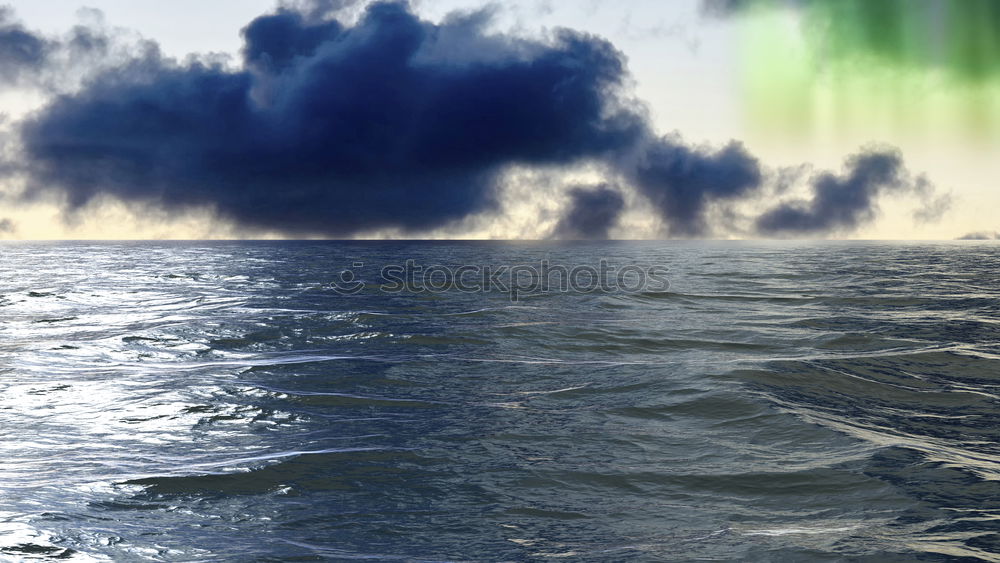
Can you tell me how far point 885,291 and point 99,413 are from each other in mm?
28239

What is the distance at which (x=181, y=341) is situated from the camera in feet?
52.0

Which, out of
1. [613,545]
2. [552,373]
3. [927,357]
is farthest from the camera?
[927,357]

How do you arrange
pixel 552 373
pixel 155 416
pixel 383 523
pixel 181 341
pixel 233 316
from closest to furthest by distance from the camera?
pixel 383 523 < pixel 155 416 < pixel 552 373 < pixel 181 341 < pixel 233 316

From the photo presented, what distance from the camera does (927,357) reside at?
42.9ft

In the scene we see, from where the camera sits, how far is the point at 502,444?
754cm

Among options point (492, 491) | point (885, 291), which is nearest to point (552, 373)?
point (492, 491)

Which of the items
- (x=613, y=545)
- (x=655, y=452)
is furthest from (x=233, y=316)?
(x=613, y=545)

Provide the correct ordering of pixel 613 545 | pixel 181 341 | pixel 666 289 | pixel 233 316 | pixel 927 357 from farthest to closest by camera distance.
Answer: pixel 666 289 → pixel 233 316 → pixel 181 341 → pixel 927 357 → pixel 613 545

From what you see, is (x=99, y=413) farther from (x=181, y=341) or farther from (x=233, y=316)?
(x=233, y=316)

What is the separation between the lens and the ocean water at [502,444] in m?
5.05

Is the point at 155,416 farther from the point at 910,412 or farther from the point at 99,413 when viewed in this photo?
the point at 910,412

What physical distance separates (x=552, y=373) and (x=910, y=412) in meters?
5.16

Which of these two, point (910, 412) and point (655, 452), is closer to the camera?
point (655, 452)

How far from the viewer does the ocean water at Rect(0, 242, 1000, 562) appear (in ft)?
16.6
